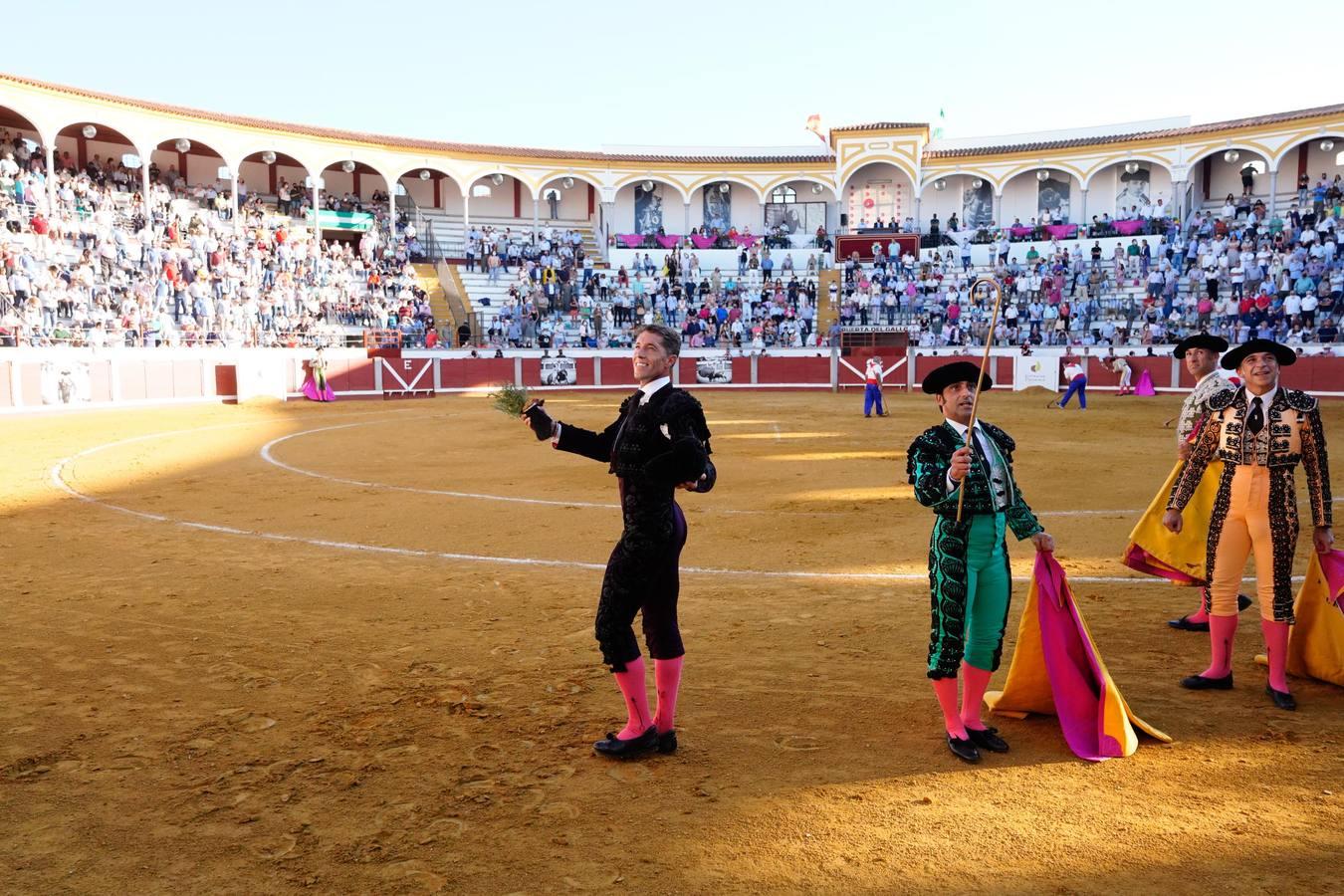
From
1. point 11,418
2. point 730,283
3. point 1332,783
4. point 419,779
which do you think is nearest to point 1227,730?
point 1332,783

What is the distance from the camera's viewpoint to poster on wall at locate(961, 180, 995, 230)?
37812 millimetres

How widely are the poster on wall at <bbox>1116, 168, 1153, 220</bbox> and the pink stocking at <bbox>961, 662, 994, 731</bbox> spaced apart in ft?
118

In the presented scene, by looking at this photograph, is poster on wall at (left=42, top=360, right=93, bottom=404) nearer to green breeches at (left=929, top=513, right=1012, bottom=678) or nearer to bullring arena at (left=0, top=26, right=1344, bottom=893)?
bullring arena at (left=0, top=26, right=1344, bottom=893)

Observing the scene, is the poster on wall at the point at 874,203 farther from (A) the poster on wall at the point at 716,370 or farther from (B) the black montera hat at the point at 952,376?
(B) the black montera hat at the point at 952,376

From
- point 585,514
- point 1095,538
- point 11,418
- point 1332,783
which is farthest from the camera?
point 11,418

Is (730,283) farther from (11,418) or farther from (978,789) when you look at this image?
(978,789)

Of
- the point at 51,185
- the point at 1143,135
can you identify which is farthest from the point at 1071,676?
the point at 1143,135

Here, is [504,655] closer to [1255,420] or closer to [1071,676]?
[1071,676]

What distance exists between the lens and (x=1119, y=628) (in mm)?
5219

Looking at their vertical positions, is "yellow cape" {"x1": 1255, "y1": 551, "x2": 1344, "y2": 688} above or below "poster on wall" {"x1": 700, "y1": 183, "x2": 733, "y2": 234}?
below

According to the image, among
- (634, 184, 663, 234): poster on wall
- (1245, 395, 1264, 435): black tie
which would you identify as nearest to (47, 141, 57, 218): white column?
(634, 184, 663, 234): poster on wall

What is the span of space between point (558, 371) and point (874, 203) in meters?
15.6

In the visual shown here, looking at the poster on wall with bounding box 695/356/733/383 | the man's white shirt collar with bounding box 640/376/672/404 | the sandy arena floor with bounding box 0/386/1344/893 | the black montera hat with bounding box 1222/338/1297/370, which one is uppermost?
the black montera hat with bounding box 1222/338/1297/370

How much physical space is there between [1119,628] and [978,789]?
2.25 meters
